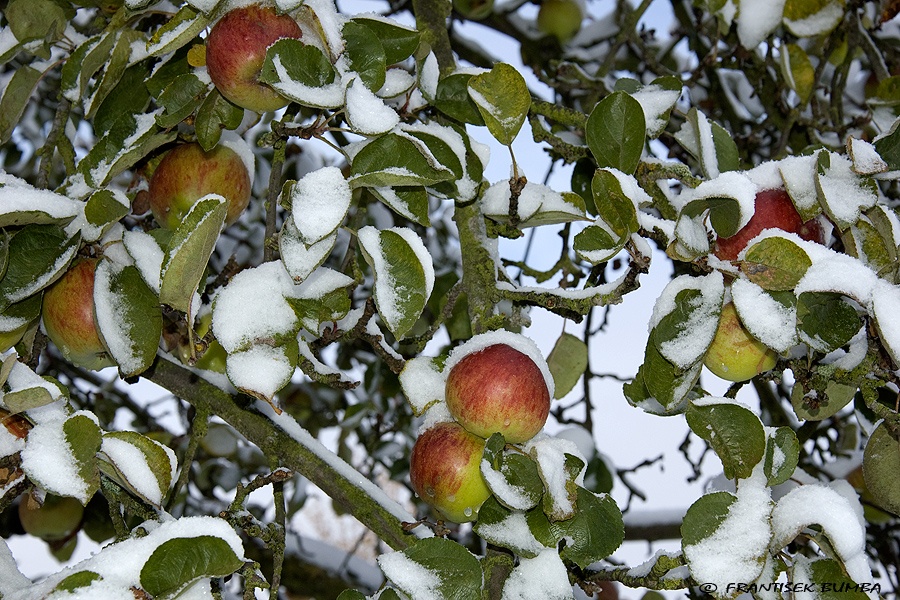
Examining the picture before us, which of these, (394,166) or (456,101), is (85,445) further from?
(456,101)

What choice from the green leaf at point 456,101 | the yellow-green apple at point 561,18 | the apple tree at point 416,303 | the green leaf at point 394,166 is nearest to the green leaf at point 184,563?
the apple tree at point 416,303

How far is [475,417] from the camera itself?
81 centimetres

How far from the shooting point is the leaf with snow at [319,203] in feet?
2.24

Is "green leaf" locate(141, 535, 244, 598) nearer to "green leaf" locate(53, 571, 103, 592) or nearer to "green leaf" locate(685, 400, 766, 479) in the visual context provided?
"green leaf" locate(53, 571, 103, 592)

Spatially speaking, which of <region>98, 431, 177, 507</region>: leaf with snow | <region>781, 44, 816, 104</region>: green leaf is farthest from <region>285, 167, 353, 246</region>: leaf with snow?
<region>781, 44, 816, 104</region>: green leaf

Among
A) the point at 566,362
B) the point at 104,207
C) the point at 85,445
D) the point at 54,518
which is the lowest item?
the point at 54,518

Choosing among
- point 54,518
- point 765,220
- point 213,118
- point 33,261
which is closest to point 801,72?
point 765,220

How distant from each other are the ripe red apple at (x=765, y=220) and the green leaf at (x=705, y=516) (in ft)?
0.85

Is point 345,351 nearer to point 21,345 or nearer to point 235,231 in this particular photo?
point 235,231

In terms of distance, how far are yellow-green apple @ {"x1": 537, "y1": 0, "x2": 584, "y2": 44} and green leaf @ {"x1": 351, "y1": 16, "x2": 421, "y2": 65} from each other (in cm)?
158

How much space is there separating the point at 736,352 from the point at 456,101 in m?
0.42

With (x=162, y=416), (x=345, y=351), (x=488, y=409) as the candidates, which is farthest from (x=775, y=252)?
(x=162, y=416)

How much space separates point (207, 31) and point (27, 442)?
1.57 ft

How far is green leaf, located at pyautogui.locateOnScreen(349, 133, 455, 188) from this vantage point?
28.9 inches
